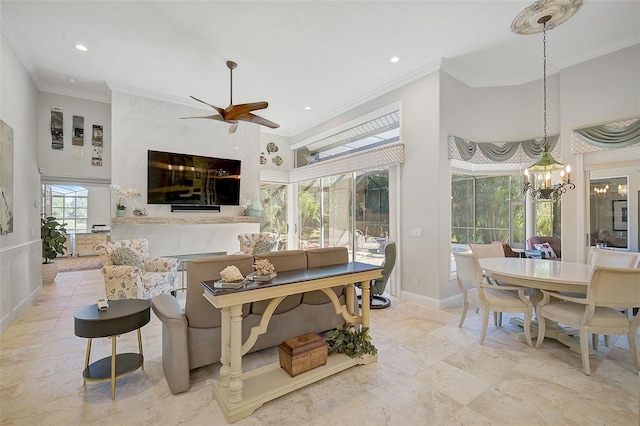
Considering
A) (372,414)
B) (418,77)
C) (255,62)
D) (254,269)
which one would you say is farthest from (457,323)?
(255,62)

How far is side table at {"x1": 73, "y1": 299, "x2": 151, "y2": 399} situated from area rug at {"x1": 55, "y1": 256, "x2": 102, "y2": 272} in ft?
20.4

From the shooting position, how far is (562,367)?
2.56 metres

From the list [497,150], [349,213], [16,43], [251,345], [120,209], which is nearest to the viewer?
[251,345]

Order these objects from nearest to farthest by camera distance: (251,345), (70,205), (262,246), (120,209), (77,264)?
(251,345) → (120,209) → (262,246) → (77,264) → (70,205)

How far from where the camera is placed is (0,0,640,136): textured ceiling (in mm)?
3096

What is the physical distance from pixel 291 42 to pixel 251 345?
3.55 m

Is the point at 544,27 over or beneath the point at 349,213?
over

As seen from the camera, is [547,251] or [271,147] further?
[271,147]

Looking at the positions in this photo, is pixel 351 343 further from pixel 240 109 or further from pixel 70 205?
pixel 70 205

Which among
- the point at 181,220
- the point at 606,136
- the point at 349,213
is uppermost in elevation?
the point at 606,136

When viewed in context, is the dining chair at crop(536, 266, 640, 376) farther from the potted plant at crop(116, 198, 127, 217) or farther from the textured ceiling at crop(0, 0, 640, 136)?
the potted plant at crop(116, 198, 127, 217)

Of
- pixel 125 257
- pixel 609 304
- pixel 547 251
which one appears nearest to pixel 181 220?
pixel 125 257

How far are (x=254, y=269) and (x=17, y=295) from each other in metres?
3.68

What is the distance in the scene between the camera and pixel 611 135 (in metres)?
3.54
